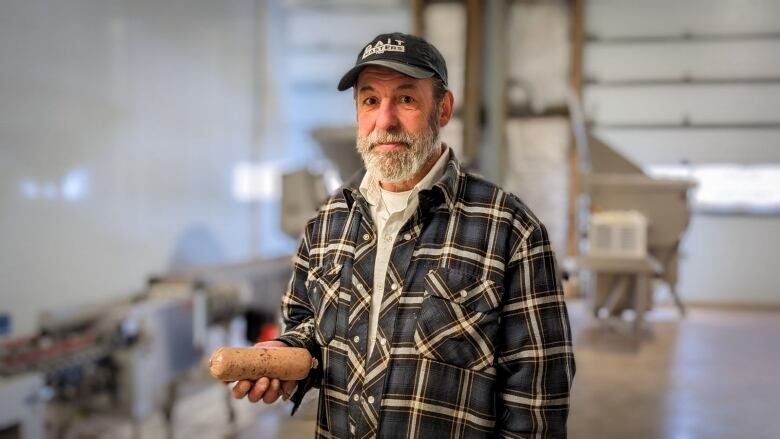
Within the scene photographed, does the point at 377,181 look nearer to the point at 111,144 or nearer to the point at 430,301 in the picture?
the point at 430,301

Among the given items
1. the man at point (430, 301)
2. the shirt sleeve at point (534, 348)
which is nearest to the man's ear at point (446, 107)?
the man at point (430, 301)

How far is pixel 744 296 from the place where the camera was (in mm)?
4723

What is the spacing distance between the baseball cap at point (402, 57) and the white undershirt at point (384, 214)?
0.61 ft

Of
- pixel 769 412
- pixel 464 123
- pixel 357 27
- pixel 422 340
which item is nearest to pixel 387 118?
pixel 422 340

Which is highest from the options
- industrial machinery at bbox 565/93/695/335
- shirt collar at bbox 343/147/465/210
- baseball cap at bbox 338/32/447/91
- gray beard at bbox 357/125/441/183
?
baseball cap at bbox 338/32/447/91

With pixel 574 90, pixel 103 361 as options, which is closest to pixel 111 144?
pixel 103 361

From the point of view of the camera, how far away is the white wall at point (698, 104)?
15.5ft

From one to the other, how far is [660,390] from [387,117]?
6.61 ft

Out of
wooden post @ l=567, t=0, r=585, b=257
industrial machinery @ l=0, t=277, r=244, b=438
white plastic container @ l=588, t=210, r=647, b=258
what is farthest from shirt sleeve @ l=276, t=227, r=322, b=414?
wooden post @ l=567, t=0, r=585, b=257

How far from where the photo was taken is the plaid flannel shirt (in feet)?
3.61

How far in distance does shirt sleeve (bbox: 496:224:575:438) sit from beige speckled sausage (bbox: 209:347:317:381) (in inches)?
14.5

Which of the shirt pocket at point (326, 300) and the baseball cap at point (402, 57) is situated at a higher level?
the baseball cap at point (402, 57)

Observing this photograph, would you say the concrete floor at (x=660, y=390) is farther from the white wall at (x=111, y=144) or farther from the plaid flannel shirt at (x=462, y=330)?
the white wall at (x=111, y=144)

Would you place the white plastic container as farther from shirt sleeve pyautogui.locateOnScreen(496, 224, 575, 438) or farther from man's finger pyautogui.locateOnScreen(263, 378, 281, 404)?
man's finger pyautogui.locateOnScreen(263, 378, 281, 404)
